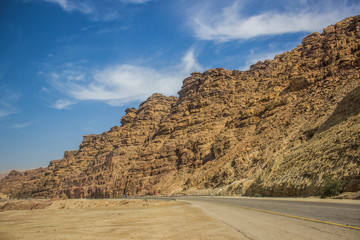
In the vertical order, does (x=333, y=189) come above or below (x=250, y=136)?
below

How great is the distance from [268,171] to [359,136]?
13332 mm

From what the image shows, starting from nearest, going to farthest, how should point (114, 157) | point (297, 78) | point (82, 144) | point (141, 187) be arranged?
point (297, 78)
point (141, 187)
point (114, 157)
point (82, 144)

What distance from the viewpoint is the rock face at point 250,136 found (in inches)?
990

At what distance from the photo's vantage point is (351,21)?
78750 mm

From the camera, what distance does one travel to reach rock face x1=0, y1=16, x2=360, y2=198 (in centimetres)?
2516

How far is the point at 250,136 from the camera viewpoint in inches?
2357

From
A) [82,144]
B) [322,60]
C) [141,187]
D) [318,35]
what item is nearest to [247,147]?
[322,60]

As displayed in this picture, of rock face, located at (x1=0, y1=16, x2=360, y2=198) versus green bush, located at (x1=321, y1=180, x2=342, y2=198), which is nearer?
green bush, located at (x1=321, y1=180, x2=342, y2=198)

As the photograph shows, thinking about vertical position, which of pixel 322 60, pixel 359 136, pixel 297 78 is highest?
pixel 322 60

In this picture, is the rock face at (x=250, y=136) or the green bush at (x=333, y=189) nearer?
the green bush at (x=333, y=189)

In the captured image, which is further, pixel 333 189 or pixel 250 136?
pixel 250 136

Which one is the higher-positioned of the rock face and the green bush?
the rock face

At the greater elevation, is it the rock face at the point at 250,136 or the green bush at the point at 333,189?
the rock face at the point at 250,136

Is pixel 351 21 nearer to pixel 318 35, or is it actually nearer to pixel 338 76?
pixel 318 35
